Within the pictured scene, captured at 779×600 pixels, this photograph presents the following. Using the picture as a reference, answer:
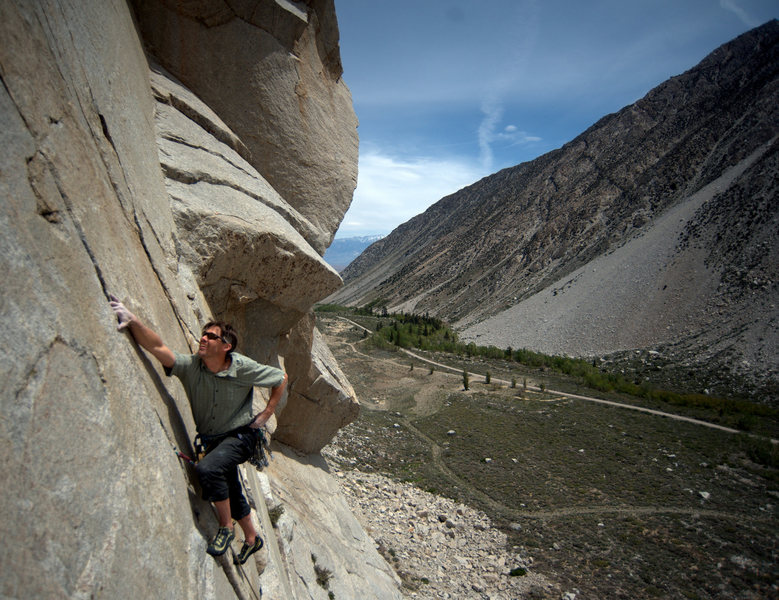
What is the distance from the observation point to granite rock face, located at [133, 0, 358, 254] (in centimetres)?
754

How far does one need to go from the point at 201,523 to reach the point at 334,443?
1369 cm

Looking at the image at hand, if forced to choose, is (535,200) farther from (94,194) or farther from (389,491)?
(94,194)

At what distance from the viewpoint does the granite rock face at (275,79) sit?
7535 millimetres

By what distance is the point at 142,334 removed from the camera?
10.1 ft

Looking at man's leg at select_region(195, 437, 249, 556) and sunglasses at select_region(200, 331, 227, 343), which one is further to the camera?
sunglasses at select_region(200, 331, 227, 343)

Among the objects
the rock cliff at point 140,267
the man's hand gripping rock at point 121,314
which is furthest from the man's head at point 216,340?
the man's hand gripping rock at point 121,314

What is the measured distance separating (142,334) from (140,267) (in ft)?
2.79

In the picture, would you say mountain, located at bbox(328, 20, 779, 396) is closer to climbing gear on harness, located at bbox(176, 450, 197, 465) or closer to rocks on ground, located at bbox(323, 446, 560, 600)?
rocks on ground, located at bbox(323, 446, 560, 600)

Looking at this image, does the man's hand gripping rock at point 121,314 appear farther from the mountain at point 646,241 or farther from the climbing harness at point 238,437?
the mountain at point 646,241

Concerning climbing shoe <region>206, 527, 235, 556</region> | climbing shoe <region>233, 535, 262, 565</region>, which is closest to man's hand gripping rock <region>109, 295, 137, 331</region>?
climbing shoe <region>206, 527, 235, 556</region>

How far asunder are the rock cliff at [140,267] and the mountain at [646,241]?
3513cm

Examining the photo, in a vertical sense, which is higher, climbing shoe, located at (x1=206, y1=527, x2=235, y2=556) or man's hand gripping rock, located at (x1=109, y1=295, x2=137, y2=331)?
man's hand gripping rock, located at (x1=109, y1=295, x2=137, y2=331)

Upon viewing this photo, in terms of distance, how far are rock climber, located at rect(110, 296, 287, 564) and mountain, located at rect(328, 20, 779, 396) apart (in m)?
36.7

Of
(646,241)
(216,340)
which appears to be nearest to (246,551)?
(216,340)
